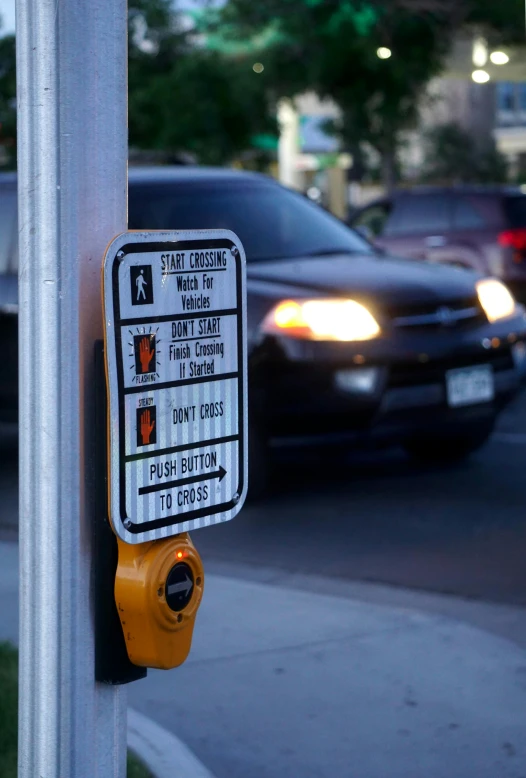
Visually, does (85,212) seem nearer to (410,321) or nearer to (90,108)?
(90,108)

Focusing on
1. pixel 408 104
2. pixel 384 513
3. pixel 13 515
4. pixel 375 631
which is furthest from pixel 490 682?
pixel 408 104

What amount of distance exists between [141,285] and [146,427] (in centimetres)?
23

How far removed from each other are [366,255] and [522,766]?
4.64m

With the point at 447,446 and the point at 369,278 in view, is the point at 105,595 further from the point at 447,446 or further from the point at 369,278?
the point at 447,446

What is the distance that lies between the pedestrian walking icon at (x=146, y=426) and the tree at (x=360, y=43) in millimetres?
20095

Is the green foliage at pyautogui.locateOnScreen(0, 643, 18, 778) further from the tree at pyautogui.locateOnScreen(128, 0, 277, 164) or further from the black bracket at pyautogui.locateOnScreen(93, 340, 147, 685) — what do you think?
the tree at pyautogui.locateOnScreen(128, 0, 277, 164)

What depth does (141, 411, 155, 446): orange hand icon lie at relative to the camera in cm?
225

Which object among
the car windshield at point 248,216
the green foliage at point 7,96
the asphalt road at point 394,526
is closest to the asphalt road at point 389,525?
the asphalt road at point 394,526

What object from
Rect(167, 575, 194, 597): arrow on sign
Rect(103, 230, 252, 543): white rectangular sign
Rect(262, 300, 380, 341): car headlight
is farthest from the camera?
Answer: Rect(262, 300, 380, 341): car headlight

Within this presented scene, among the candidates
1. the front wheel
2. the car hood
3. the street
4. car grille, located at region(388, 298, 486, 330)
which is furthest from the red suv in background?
the street

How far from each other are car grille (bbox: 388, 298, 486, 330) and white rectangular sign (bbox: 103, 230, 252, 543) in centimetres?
490

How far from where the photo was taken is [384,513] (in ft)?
23.8

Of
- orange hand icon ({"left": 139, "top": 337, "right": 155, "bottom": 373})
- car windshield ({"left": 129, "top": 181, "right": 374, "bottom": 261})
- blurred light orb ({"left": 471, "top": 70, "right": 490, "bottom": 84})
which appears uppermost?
blurred light orb ({"left": 471, "top": 70, "right": 490, "bottom": 84})

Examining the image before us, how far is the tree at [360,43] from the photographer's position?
72.4ft
